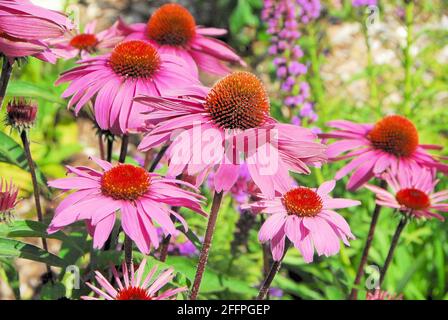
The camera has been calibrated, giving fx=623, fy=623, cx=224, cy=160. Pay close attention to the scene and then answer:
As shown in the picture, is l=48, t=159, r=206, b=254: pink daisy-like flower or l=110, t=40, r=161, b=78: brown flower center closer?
l=48, t=159, r=206, b=254: pink daisy-like flower

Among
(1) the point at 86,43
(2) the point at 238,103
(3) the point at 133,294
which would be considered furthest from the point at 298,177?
(3) the point at 133,294

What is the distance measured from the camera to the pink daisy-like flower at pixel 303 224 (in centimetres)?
116

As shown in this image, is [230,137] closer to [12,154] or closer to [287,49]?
[12,154]

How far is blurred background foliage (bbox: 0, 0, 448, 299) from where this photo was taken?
1.55 m

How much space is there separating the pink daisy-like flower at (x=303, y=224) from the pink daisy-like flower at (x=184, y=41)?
49cm

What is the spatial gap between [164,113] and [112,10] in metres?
3.75

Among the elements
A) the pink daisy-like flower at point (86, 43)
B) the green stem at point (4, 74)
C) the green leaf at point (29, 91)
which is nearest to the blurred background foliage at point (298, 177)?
the green leaf at point (29, 91)

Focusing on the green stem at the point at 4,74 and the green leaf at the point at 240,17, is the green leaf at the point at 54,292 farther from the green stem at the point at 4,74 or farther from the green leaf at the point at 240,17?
the green leaf at the point at 240,17

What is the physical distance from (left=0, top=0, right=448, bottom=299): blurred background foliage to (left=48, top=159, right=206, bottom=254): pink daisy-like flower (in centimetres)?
18

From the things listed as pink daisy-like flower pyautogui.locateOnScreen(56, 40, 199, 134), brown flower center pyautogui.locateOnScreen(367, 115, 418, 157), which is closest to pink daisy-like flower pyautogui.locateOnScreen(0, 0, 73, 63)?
pink daisy-like flower pyautogui.locateOnScreen(56, 40, 199, 134)

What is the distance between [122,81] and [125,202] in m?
0.35

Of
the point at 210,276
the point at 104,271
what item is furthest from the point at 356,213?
the point at 104,271

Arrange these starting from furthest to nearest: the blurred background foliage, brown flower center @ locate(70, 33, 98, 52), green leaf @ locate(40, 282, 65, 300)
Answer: brown flower center @ locate(70, 33, 98, 52) → the blurred background foliage → green leaf @ locate(40, 282, 65, 300)

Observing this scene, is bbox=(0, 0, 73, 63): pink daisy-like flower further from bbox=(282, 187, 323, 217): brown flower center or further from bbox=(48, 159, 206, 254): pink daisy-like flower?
bbox=(282, 187, 323, 217): brown flower center
